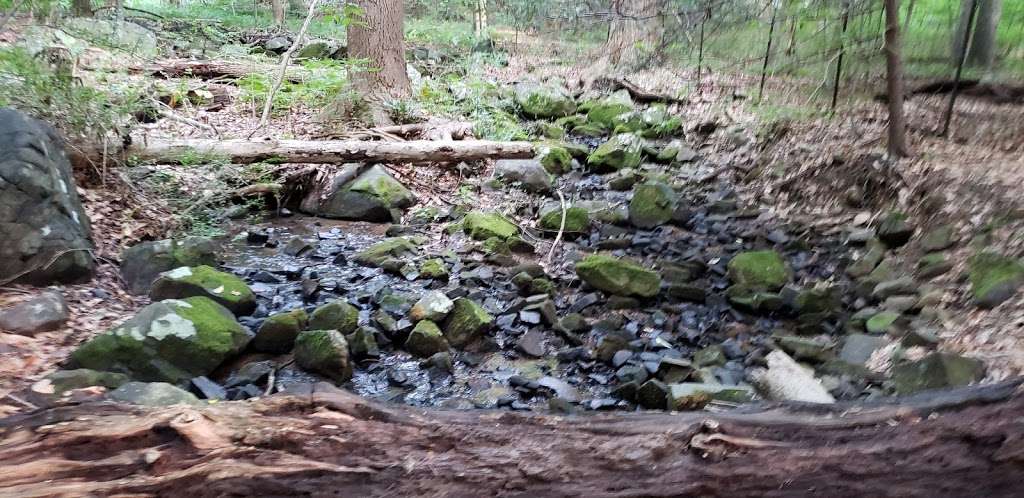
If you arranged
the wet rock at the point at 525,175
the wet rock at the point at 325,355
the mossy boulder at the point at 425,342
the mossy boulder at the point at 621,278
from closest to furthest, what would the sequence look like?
the wet rock at the point at 325,355
the mossy boulder at the point at 425,342
the mossy boulder at the point at 621,278
the wet rock at the point at 525,175

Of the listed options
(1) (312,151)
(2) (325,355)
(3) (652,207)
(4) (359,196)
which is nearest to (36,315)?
(2) (325,355)

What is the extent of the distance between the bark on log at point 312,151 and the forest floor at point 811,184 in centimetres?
24

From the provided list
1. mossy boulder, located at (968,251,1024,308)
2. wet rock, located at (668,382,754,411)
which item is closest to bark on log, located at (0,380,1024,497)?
wet rock, located at (668,382,754,411)

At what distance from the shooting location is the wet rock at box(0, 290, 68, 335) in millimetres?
3891

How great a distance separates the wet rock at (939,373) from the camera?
3857 millimetres

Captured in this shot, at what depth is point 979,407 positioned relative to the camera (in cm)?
215

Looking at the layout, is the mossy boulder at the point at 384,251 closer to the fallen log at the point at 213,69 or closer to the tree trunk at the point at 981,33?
the fallen log at the point at 213,69

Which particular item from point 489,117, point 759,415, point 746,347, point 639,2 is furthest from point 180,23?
point 759,415

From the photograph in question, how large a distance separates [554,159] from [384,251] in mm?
4058

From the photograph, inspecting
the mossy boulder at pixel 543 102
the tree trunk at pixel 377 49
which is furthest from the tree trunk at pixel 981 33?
the tree trunk at pixel 377 49

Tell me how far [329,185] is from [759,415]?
6.95 metres

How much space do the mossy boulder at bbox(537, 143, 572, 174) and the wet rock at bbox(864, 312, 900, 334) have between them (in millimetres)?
5475

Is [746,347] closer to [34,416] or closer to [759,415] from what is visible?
[759,415]

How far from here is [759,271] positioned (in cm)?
625
